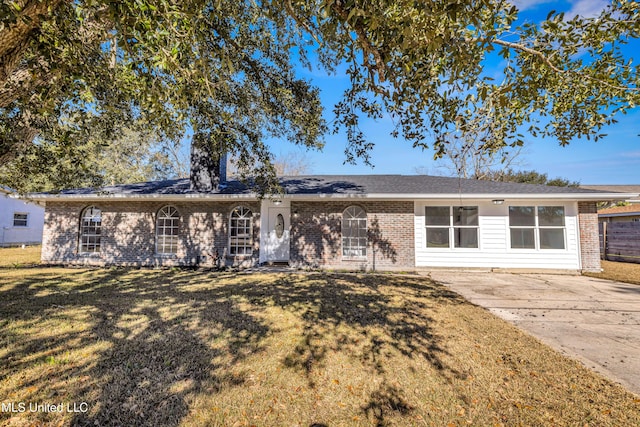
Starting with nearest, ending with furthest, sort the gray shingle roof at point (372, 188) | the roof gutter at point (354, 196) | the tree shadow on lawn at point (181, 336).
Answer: the tree shadow on lawn at point (181, 336) < the roof gutter at point (354, 196) < the gray shingle roof at point (372, 188)

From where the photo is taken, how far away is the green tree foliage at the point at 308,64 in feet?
9.51

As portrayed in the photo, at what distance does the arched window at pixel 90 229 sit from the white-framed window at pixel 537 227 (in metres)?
16.0

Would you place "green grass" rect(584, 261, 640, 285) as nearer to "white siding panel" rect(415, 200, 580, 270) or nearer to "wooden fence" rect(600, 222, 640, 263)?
"white siding panel" rect(415, 200, 580, 270)

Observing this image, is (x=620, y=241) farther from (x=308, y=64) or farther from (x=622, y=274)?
(x=308, y=64)

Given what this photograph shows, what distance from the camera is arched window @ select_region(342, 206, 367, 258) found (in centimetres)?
1045

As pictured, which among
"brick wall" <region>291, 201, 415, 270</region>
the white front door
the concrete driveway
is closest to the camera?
the concrete driveway

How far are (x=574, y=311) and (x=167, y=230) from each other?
40.8ft

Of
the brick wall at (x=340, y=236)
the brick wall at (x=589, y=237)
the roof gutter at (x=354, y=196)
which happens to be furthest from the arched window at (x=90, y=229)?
the brick wall at (x=589, y=237)

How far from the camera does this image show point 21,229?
65.2ft

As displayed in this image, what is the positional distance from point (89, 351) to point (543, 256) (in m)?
12.7

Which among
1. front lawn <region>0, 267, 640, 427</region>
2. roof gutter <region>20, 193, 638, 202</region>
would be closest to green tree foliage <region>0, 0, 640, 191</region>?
front lawn <region>0, 267, 640, 427</region>

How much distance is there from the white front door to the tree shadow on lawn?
2954mm

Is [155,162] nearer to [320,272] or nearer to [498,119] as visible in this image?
[320,272]

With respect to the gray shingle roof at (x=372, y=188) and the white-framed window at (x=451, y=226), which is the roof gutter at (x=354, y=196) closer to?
the gray shingle roof at (x=372, y=188)
